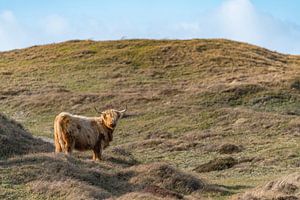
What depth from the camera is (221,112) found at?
155ft

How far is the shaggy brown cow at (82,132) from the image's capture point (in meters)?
24.1

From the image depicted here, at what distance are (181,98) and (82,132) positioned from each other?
2963 centimetres

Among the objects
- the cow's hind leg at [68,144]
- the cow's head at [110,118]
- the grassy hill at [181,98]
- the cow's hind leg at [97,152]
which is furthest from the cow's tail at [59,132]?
the grassy hill at [181,98]

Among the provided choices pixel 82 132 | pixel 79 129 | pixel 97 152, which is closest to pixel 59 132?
pixel 79 129

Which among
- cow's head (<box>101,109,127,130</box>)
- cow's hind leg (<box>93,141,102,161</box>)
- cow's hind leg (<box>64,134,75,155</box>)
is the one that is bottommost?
cow's hind leg (<box>93,141,102,161</box>)

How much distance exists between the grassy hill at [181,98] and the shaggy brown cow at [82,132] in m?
2.26

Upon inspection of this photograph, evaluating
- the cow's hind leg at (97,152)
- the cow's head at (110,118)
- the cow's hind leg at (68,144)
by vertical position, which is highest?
the cow's head at (110,118)

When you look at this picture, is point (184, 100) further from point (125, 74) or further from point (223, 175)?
point (223, 175)

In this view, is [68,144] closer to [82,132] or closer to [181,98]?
[82,132]

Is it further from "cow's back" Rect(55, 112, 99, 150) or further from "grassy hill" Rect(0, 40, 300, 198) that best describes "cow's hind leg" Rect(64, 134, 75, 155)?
"grassy hill" Rect(0, 40, 300, 198)

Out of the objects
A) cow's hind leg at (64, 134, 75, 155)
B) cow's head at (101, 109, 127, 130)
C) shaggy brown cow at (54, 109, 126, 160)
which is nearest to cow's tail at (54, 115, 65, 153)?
shaggy brown cow at (54, 109, 126, 160)

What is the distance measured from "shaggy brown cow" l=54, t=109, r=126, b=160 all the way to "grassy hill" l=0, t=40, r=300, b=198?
226cm

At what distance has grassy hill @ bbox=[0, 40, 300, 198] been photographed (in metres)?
32.8

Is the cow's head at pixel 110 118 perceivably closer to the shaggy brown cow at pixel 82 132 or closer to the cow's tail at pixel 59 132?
the shaggy brown cow at pixel 82 132
